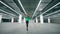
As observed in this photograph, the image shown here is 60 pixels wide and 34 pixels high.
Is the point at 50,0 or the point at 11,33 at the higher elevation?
the point at 50,0

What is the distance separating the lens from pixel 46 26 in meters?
1.39

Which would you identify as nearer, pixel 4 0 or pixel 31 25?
pixel 31 25

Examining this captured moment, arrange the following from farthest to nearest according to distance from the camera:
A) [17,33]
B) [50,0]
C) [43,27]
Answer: [50,0] < [43,27] < [17,33]

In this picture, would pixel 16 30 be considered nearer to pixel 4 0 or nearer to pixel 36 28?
pixel 36 28

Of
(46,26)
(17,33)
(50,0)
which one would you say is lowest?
(17,33)

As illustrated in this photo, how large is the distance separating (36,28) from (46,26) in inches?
8.2

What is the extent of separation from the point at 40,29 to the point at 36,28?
3.1 inches

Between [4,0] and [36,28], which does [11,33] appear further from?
[4,0]

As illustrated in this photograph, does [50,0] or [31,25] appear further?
[50,0]

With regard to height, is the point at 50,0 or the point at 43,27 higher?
the point at 50,0

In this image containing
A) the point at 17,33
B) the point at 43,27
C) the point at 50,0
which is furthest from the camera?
the point at 50,0

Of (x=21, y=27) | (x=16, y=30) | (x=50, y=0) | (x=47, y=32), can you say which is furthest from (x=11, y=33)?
(x=50, y=0)

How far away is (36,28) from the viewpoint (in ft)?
4.44

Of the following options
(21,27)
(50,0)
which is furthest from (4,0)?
(21,27)
